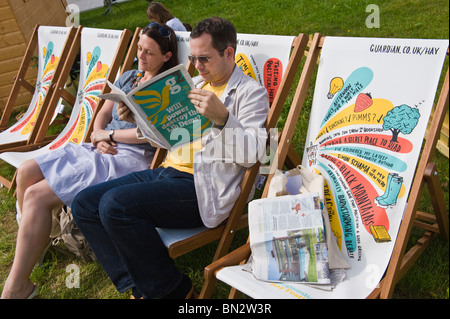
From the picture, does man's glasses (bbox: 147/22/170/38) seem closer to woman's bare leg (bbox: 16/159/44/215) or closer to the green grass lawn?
woman's bare leg (bbox: 16/159/44/215)

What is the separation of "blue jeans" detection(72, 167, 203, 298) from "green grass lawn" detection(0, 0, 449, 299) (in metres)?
0.46

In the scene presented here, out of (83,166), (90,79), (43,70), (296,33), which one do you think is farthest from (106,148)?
(296,33)

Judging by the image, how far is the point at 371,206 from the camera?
204cm

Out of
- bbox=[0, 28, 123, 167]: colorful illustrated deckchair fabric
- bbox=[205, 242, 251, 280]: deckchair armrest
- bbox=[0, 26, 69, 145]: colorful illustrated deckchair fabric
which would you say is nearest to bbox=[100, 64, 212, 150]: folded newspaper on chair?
bbox=[205, 242, 251, 280]: deckchair armrest

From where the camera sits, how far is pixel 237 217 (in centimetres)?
227

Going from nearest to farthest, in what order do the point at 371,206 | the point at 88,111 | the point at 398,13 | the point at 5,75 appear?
the point at 371,206
the point at 88,111
the point at 398,13
the point at 5,75

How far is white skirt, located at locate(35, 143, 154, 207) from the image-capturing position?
8.30ft

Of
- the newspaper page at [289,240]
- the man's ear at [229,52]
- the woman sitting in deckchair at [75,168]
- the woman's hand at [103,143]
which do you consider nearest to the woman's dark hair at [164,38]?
the woman sitting in deckchair at [75,168]

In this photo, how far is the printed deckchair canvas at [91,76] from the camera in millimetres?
3730

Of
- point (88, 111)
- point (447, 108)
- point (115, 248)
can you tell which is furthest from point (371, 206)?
point (88, 111)

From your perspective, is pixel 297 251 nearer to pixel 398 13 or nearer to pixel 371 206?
pixel 371 206

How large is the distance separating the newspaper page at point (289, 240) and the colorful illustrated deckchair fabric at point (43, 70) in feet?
10.3

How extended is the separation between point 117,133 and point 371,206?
5.45ft

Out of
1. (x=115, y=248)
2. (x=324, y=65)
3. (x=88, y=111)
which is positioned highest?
(x=324, y=65)
